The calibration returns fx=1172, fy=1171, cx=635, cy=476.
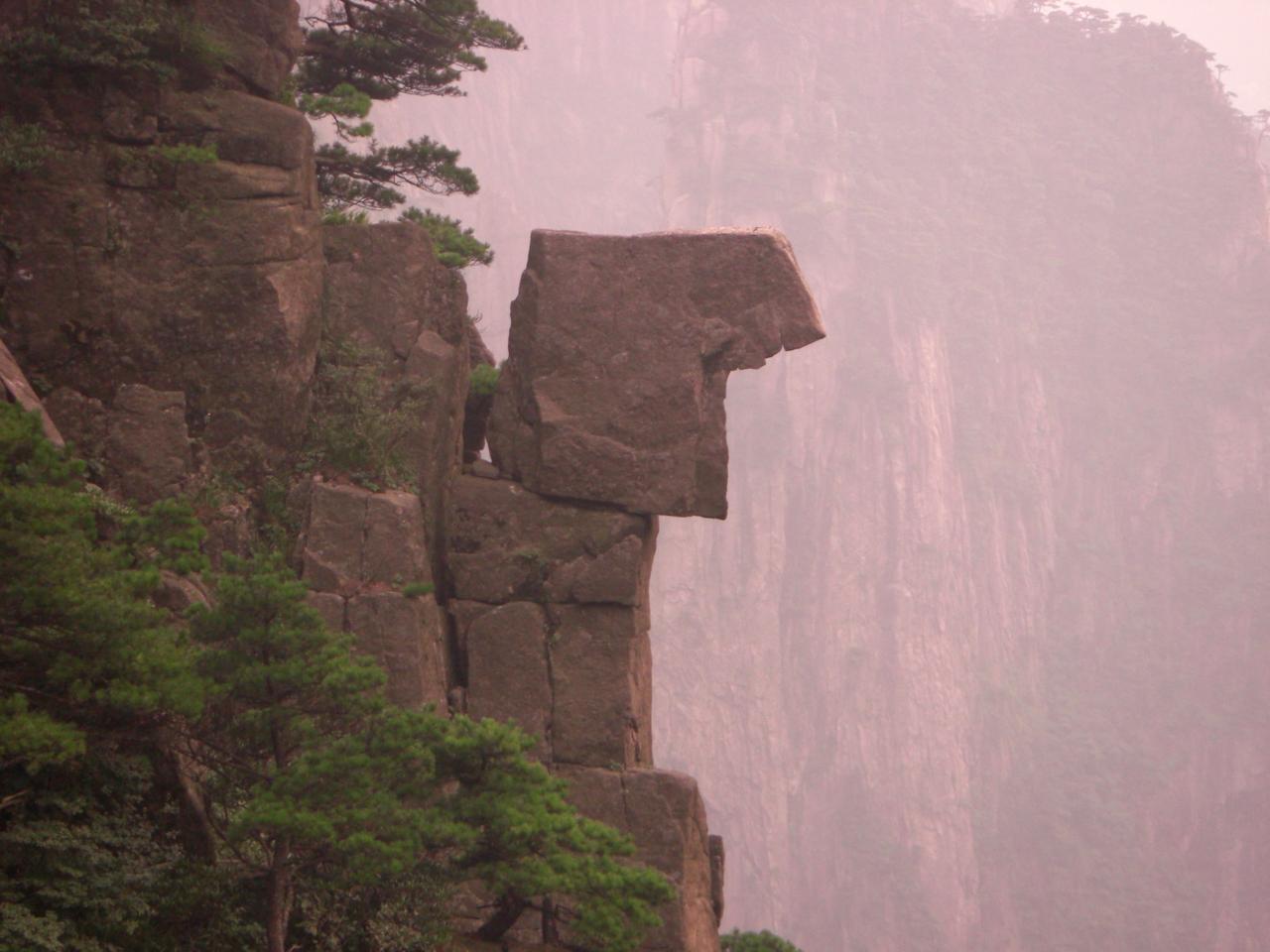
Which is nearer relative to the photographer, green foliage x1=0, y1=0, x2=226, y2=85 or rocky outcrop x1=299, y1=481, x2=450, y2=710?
green foliage x1=0, y1=0, x2=226, y2=85

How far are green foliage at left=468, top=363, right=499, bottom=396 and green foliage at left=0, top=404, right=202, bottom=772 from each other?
21.2 ft

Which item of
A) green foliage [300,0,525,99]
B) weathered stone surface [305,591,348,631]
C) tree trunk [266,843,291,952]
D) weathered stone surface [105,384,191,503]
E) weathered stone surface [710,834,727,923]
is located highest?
green foliage [300,0,525,99]

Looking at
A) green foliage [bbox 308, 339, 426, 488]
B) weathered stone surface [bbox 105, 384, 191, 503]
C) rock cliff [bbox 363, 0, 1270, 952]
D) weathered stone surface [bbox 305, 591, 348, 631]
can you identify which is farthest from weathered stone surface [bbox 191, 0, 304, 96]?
rock cliff [bbox 363, 0, 1270, 952]

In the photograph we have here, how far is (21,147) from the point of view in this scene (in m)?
10.2

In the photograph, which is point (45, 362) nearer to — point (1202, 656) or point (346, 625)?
point (346, 625)

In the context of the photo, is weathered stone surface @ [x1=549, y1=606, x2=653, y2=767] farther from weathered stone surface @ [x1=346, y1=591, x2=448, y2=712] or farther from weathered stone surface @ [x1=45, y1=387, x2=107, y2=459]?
weathered stone surface @ [x1=45, y1=387, x2=107, y2=459]

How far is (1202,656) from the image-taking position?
153 ft

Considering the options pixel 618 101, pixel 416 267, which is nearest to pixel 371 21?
pixel 416 267

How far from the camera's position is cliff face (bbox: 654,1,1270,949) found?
43.2 meters

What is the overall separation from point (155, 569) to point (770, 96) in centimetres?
4364

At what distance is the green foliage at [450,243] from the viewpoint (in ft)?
43.2

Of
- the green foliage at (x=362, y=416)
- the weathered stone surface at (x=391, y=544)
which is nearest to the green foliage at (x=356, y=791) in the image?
the weathered stone surface at (x=391, y=544)

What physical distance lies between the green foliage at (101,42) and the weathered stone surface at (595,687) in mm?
6586

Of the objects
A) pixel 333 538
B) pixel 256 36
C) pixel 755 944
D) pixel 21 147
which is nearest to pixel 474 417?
pixel 333 538
